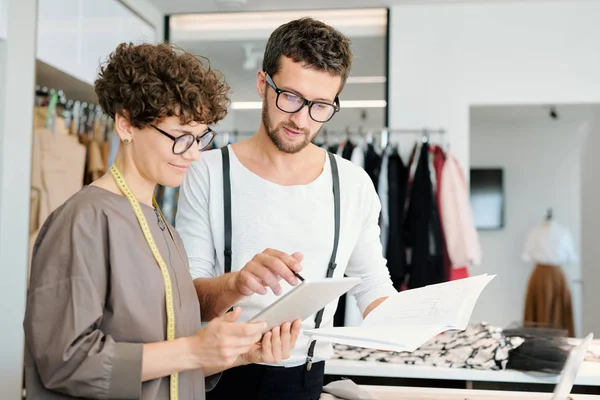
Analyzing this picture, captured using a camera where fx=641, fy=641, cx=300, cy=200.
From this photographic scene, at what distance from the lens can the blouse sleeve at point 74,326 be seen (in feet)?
2.98

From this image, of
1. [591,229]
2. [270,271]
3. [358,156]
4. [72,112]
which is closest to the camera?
[270,271]

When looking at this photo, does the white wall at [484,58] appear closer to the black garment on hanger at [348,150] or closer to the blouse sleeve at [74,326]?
the black garment on hanger at [348,150]

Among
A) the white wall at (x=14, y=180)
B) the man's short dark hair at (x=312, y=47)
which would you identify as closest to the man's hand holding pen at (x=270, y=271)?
the man's short dark hair at (x=312, y=47)

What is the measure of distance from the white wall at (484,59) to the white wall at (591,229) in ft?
3.16

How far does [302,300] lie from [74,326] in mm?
379

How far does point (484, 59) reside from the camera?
4.35m

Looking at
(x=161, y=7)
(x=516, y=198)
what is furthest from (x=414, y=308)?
(x=516, y=198)

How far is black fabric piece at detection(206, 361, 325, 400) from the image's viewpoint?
4.93 ft

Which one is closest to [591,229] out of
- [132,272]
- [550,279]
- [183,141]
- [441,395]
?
[550,279]

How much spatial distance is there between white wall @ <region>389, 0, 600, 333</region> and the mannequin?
2.45m

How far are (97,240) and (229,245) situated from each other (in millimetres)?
605

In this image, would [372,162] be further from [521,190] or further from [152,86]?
[521,190]

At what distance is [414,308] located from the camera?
1.29 metres

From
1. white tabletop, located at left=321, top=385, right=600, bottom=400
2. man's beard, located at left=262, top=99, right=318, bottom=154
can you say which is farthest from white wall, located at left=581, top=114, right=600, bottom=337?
man's beard, located at left=262, top=99, right=318, bottom=154
